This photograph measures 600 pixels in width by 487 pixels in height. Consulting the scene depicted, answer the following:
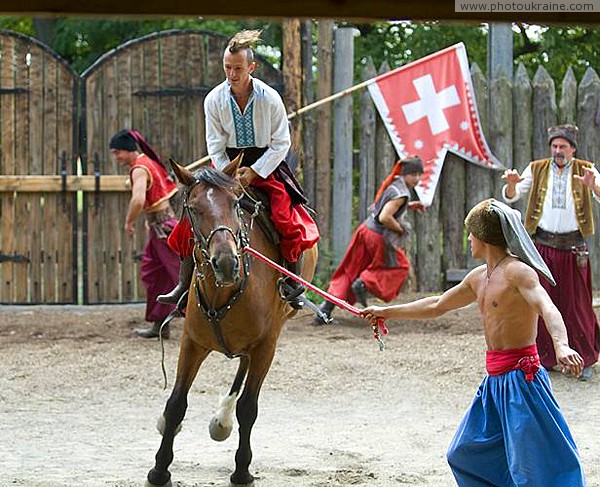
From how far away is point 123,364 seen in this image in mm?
10055

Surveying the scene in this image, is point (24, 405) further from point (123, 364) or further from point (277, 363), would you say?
point (277, 363)

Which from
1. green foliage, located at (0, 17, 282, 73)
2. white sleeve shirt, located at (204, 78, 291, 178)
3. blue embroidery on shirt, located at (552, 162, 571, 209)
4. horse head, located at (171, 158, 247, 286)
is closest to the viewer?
horse head, located at (171, 158, 247, 286)

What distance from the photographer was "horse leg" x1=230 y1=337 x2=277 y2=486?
256 inches

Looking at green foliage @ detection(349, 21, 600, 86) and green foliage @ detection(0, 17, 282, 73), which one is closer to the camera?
green foliage @ detection(349, 21, 600, 86)

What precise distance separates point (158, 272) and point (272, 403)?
2398mm

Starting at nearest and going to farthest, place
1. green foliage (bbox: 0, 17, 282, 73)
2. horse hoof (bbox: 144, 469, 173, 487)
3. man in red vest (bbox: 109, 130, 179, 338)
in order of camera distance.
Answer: horse hoof (bbox: 144, 469, 173, 487), man in red vest (bbox: 109, 130, 179, 338), green foliage (bbox: 0, 17, 282, 73)

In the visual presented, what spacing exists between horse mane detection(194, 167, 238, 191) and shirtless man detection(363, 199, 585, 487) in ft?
4.46

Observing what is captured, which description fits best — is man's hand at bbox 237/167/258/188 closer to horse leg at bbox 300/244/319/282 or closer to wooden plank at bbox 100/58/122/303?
horse leg at bbox 300/244/319/282

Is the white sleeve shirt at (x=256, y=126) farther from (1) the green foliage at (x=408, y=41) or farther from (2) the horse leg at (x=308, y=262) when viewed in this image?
(1) the green foliage at (x=408, y=41)

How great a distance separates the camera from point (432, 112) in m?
12.9

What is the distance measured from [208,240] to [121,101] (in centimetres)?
684

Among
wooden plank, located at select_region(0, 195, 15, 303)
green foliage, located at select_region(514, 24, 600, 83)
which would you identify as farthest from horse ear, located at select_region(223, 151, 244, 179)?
green foliage, located at select_region(514, 24, 600, 83)

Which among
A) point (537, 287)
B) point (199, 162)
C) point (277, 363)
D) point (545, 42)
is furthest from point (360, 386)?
point (545, 42)

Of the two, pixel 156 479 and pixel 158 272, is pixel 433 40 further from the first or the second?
pixel 156 479
